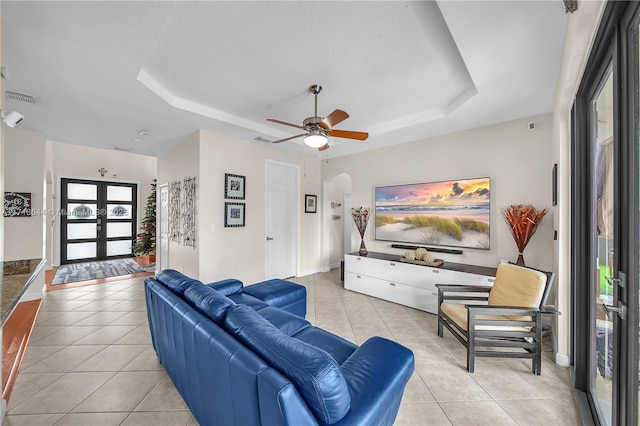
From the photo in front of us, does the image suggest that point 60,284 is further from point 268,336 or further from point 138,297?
point 268,336

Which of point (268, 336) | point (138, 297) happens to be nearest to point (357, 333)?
point (268, 336)

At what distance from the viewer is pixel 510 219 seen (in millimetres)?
3156

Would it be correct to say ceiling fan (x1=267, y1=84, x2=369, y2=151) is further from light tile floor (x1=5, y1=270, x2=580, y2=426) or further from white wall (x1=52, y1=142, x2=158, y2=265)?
white wall (x1=52, y1=142, x2=158, y2=265)

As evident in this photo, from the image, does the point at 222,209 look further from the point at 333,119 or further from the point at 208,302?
the point at 208,302

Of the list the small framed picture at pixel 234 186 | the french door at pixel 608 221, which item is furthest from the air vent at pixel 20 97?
the french door at pixel 608 221

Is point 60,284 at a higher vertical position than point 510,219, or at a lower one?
lower

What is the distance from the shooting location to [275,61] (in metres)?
2.35

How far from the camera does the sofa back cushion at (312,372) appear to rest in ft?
3.12

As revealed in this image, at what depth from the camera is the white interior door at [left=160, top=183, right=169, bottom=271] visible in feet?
17.2

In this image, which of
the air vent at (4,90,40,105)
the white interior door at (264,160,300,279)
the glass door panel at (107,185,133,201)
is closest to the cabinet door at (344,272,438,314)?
the white interior door at (264,160,300,279)

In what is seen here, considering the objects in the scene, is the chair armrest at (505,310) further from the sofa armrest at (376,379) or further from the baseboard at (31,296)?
the baseboard at (31,296)

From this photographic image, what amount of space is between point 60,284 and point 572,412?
7227 mm

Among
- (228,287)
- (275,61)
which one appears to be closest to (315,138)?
(275,61)

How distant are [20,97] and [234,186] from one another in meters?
2.50
